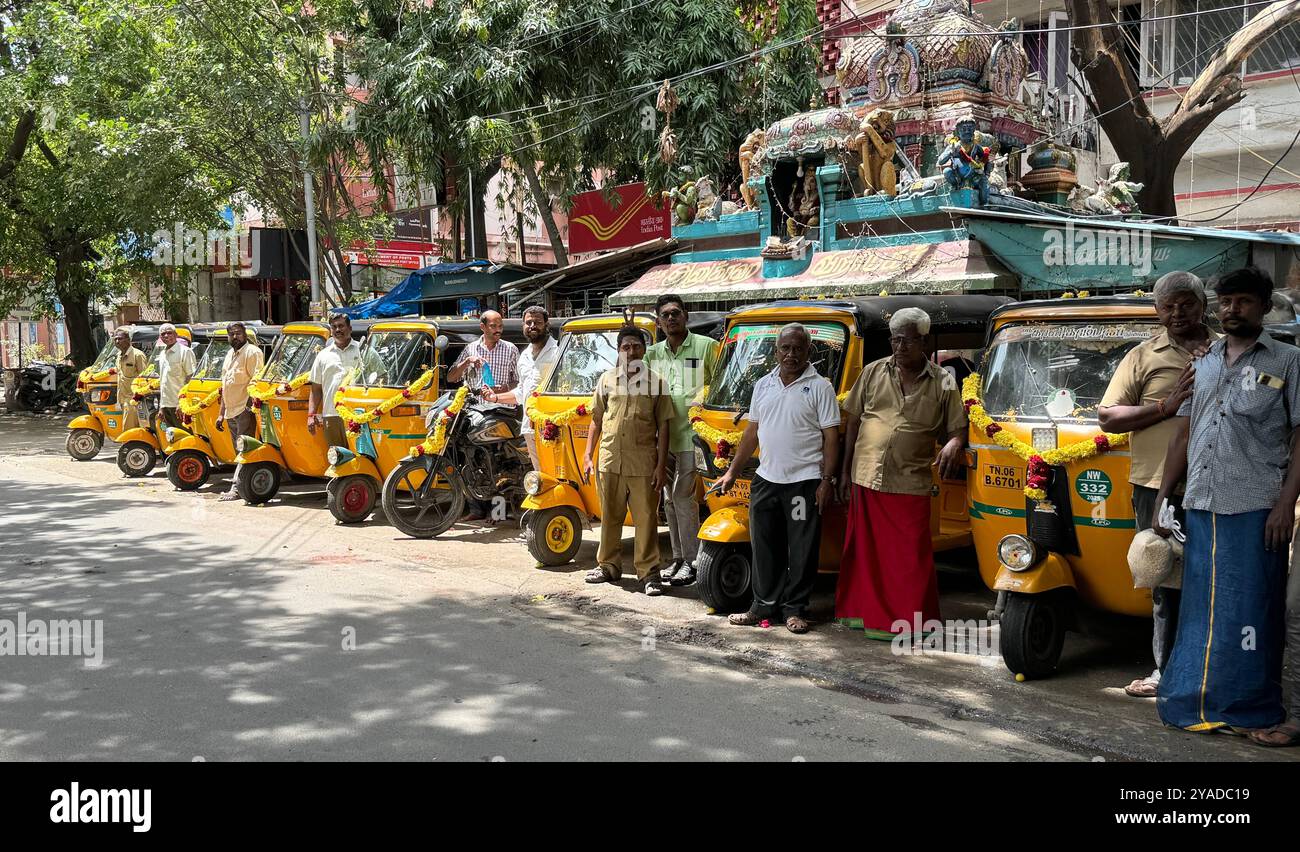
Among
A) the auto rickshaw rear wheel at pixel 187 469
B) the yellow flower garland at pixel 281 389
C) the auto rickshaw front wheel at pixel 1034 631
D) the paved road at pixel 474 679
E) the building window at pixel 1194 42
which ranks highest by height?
the building window at pixel 1194 42

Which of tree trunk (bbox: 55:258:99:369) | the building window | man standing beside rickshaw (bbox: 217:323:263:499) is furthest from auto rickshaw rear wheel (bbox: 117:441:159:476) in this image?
the building window

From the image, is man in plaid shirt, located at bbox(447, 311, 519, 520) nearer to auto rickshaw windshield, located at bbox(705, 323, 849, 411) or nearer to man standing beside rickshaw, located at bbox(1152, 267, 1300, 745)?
auto rickshaw windshield, located at bbox(705, 323, 849, 411)

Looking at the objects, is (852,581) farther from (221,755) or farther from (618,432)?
(221,755)

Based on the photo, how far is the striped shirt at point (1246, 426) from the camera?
4.52m

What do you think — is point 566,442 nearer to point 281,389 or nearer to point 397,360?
point 397,360

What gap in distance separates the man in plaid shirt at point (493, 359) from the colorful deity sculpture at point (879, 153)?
5927mm

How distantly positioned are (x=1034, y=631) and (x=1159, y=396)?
4.38 ft

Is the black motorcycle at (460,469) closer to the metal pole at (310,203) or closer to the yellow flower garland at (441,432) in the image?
the yellow flower garland at (441,432)

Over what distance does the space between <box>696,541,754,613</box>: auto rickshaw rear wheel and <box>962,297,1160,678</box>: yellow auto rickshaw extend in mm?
1648

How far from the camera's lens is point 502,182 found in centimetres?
2130

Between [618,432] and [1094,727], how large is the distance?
12.2ft

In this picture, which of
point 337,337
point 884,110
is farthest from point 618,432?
point 884,110

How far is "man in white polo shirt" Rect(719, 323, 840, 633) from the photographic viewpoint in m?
6.56

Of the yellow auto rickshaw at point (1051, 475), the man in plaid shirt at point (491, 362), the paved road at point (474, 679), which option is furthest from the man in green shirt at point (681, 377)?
the man in plaid shirt at point (491, 362)
